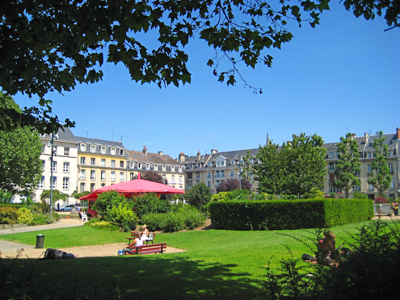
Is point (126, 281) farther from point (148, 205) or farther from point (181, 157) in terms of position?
point (181, 157)

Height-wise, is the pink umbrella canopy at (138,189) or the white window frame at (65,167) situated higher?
the white window frame at (65,167)

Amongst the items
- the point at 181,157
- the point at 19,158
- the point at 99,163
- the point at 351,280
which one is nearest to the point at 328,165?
the point at 181,157

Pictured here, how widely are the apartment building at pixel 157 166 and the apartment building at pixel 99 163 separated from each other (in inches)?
103

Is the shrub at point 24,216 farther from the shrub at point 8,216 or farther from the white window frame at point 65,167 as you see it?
the white window frame at point 65,167

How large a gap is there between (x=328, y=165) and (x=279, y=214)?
5553 centimetres

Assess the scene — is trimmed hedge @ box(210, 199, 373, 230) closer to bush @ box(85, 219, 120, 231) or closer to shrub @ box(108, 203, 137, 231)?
shrub @ box(108, 203, 137, 231)

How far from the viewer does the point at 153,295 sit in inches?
218

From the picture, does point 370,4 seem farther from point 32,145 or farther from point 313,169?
point 32,145

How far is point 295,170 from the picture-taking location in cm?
3641

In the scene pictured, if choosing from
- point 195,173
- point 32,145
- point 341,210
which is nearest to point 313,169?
point 341,210

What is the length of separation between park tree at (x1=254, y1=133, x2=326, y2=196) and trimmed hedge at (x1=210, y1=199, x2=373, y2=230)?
49.3 feet

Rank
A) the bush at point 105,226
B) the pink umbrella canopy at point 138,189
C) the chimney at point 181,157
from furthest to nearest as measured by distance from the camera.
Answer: the chimney at point 181,157, the pink umbrella canopy at point 138,189, the bush at point 105,226

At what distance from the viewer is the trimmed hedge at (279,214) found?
59.6 feet

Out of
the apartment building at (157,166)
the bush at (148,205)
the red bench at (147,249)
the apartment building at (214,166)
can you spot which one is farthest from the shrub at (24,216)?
the apartment building at (214,166)
